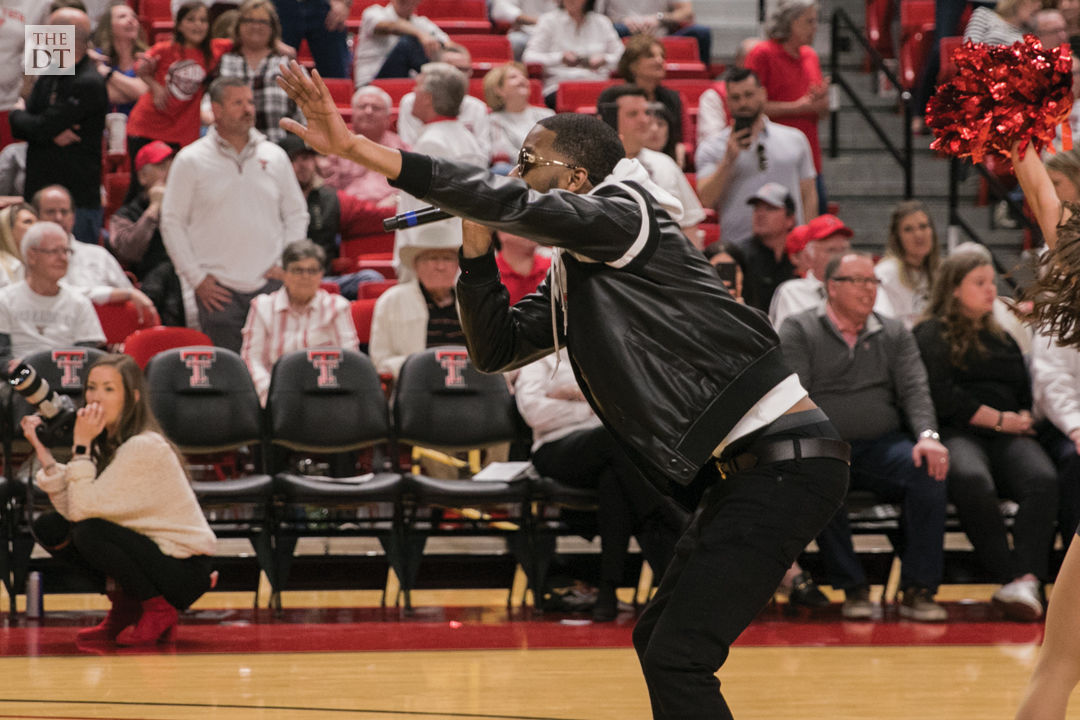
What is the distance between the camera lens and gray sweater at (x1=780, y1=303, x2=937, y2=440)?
7051 millimetres

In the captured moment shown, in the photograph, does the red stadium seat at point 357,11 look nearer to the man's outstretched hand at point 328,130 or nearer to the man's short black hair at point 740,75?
the man's short black hair at point 740,75

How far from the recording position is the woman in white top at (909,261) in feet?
26.5

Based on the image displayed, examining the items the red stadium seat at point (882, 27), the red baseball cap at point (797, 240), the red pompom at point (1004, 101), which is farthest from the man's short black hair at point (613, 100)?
the red pompom at point (1004, 101)

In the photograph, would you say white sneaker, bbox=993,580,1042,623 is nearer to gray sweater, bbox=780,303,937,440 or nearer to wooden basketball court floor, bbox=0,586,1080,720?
wooden basketball court floor, bbox=0,586,1080,720

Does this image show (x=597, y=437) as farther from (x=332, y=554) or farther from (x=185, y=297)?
(x=185, y=297)

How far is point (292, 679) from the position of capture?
5.30m

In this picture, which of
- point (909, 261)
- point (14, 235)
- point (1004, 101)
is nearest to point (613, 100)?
point (909, 261)

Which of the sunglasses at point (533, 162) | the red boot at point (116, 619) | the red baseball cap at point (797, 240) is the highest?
the sunglasses at point (533, 162)

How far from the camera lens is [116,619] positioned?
19.8 ft

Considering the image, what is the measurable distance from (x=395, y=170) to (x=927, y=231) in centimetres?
582

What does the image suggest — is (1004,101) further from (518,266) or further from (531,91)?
(531,91)

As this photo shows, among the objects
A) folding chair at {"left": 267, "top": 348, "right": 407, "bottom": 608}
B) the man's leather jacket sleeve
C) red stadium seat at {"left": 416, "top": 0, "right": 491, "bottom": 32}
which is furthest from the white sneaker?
red stadium seat at {"left": 416, "top": 0, "right": 491, "bottom": 32}

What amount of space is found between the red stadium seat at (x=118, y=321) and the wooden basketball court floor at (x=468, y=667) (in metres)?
1.61

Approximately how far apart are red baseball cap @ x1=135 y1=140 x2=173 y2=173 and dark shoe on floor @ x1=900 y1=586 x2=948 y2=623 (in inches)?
200
